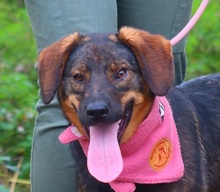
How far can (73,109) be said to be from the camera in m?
4.52

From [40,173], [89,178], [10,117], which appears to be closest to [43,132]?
[40,173]

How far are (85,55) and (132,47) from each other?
276 mm

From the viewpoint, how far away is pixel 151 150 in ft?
15.0

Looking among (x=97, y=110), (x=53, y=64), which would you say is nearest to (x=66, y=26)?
(x=53, y=64)

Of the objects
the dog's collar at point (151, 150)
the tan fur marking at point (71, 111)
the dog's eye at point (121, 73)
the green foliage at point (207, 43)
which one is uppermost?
the dog's eye at point (121, 73)

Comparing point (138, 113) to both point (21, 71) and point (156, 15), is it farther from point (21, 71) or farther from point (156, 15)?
point (21, 71)

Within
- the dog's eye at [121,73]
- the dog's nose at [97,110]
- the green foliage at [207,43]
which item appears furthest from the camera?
the green foliage at [207,43]

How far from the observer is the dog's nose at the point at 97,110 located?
4141 mm

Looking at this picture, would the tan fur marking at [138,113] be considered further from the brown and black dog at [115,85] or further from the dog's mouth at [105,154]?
the dog's mouth at [105,154]

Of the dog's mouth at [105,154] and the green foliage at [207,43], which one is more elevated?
the dog's mouth at [105,154]

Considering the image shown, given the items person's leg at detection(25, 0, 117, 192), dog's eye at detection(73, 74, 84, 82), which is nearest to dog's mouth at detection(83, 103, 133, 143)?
dog's eye at detection(73, 74, 84, 82)

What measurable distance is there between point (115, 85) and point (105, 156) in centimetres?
41

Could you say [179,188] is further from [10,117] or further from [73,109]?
[10,117]

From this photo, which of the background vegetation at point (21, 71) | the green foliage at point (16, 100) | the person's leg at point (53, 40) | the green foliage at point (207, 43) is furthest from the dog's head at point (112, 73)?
the green foliage at point (207, 43)
